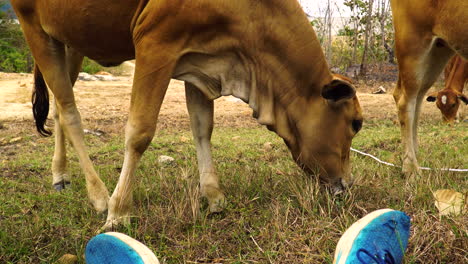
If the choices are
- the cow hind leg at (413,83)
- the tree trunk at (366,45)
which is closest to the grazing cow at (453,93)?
the cow hind leg at (413,83)

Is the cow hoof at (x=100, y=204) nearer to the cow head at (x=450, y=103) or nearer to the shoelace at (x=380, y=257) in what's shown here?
the shoelace at (x=380, y=257)

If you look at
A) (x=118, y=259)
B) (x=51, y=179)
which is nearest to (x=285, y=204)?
(x=118, y=259)

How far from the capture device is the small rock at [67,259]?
244cm

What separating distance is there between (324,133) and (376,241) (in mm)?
1353

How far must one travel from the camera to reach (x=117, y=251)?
73.8 inches

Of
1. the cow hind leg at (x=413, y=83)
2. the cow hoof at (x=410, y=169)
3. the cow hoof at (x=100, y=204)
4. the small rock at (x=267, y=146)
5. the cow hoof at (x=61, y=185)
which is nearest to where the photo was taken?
the cow hoof at (x=100, y=204)

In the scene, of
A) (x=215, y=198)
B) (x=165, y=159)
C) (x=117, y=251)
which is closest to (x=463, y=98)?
(x=165, y=159)

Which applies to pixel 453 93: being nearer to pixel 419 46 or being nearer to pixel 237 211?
pixel 419 46

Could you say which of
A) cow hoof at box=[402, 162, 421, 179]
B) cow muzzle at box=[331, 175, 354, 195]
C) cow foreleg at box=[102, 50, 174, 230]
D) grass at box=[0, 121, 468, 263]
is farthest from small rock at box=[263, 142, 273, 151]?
cow foreleg at box=[102, 50, 174, 230]

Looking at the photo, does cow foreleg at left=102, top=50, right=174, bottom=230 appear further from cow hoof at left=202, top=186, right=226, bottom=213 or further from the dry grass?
cow hoof at left=202, top=186, right=226, bottom=213

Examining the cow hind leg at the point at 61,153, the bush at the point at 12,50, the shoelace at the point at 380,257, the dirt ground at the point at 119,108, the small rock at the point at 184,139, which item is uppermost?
the shoelace at the point at 380,257

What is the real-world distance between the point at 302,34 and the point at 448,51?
1.79m

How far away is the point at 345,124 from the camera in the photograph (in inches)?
127

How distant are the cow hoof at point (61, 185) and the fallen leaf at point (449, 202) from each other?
9.11ft
